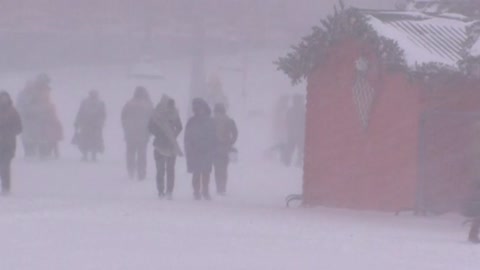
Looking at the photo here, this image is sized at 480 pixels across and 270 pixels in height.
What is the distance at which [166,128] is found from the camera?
59.3 feet

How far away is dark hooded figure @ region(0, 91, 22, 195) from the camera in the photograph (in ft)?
58.3

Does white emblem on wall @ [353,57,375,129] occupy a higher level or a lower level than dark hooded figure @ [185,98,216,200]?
higher

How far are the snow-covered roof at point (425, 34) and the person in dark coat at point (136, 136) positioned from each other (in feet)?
21.2

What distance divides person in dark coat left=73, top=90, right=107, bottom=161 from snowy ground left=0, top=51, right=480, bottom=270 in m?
2.21

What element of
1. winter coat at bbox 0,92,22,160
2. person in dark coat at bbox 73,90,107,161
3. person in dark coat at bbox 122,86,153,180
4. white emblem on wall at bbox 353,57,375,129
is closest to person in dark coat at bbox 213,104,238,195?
person in dark coat at bbox 122,86,153,180

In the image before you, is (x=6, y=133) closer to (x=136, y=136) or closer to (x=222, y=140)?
(x=222, y=140)

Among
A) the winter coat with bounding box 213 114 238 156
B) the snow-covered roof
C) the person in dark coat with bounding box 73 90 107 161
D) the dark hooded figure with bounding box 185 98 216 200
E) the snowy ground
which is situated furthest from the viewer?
the person in dark coat with bounding box 73 90 107 161

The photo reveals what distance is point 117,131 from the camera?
35500mm

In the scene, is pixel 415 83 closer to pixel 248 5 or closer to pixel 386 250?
pixel 386 250

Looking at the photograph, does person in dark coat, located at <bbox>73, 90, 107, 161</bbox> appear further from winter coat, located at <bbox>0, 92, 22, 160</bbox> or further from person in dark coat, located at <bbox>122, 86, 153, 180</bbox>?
winter coat, located at <bbox>0, 92, 22, 160</bbox>

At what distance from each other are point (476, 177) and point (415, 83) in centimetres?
252

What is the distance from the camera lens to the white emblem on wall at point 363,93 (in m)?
16.8

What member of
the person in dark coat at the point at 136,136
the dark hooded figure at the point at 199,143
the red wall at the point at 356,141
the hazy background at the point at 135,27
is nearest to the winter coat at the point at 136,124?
the person in dark coat at the point at 136,136

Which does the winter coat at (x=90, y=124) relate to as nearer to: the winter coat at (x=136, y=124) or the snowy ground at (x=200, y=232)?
the snowy ground at (x=200, y=232)
